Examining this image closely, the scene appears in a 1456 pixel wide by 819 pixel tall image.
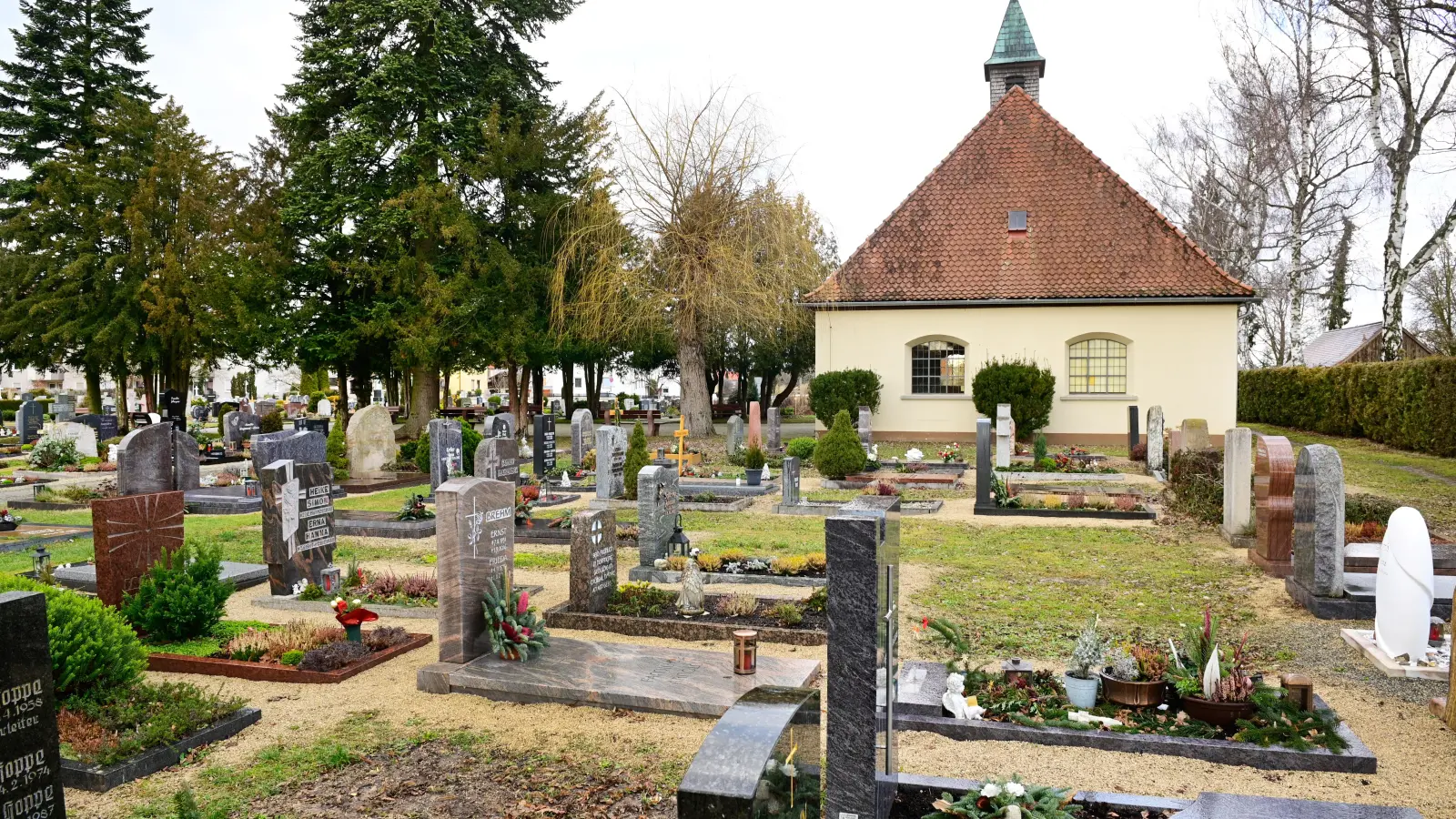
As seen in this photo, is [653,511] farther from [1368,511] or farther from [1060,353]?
[1060,353]

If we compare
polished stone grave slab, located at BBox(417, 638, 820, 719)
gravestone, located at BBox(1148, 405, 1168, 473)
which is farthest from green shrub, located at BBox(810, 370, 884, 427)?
polished stone grave slab, located at BBox(417, 638, 820, 719)

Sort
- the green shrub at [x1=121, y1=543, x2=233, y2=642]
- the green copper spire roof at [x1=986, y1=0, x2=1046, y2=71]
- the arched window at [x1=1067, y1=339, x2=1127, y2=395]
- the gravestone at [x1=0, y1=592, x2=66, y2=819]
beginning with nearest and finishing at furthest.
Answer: the gravestone at [x1=0, y1=592, x2=66, y2=819] → the green shrub at [x1=121, y1=543, x2=233, y2=642] → the arched window at [x1=1067, y1=339, x2=1127, y2=395] → the green copper spire roof at [x1=986, y1=0, x2=1046, y2=71]

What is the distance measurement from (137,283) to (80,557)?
80.5ft

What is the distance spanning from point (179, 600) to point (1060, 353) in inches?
902

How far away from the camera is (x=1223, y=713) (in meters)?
5.46

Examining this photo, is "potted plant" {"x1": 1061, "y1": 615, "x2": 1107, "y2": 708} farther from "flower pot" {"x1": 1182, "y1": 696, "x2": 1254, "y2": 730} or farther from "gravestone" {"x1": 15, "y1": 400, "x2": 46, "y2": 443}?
"gravestone" {"x1": 15, "y1": 400, "x2": 46, "y2": 443}

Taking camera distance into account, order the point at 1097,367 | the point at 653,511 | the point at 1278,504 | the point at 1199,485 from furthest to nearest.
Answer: the point at 1097,367, the point at 1199,485, the point at 653,511, the point at 1278,504

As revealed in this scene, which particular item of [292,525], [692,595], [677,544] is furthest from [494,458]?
[692,595]

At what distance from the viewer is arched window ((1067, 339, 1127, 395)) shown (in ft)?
84.2

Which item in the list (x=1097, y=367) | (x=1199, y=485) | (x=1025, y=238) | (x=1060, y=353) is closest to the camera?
(x=1199, y=485)

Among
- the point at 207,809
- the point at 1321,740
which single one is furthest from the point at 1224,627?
the point at 207,809

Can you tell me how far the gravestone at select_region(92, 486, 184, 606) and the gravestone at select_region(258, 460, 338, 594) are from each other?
3.61 feet

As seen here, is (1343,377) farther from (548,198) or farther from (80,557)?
(80,557)

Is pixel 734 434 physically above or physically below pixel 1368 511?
above
